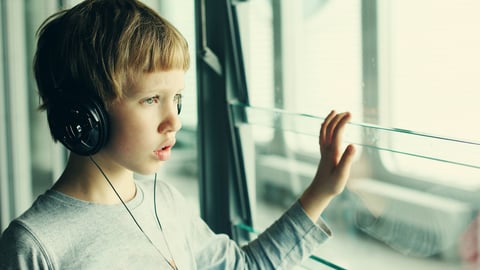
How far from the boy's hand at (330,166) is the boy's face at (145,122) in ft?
1.01

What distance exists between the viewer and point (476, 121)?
1.10 metres

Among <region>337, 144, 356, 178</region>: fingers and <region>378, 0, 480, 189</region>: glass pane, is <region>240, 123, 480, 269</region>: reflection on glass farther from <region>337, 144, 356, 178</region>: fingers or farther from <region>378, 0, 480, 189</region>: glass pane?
<region>337, 144, 356, 178</region>: fingers

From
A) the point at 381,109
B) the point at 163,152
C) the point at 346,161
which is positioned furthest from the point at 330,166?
the point at 163,152

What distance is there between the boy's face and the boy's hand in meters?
0.31

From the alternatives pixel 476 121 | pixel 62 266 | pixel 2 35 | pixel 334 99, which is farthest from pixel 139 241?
pixel 2 35

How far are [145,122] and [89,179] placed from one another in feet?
0.60

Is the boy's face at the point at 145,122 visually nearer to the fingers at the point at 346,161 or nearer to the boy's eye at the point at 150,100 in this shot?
the boy's eye at the point at 150,100

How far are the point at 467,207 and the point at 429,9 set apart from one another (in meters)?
0.40

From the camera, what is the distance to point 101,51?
1.08m

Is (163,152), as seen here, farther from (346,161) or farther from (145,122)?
(346,161)

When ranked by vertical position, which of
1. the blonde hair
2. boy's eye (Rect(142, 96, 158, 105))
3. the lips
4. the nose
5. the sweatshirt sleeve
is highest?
the blonde hair

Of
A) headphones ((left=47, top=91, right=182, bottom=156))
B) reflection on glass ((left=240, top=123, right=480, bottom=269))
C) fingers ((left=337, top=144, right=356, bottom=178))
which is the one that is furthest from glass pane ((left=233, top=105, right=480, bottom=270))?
headphones ((left=47, top=91, right=182, bottom=156))

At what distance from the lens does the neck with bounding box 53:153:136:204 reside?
3.84ft

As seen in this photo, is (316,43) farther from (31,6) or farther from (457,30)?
(31,6)
